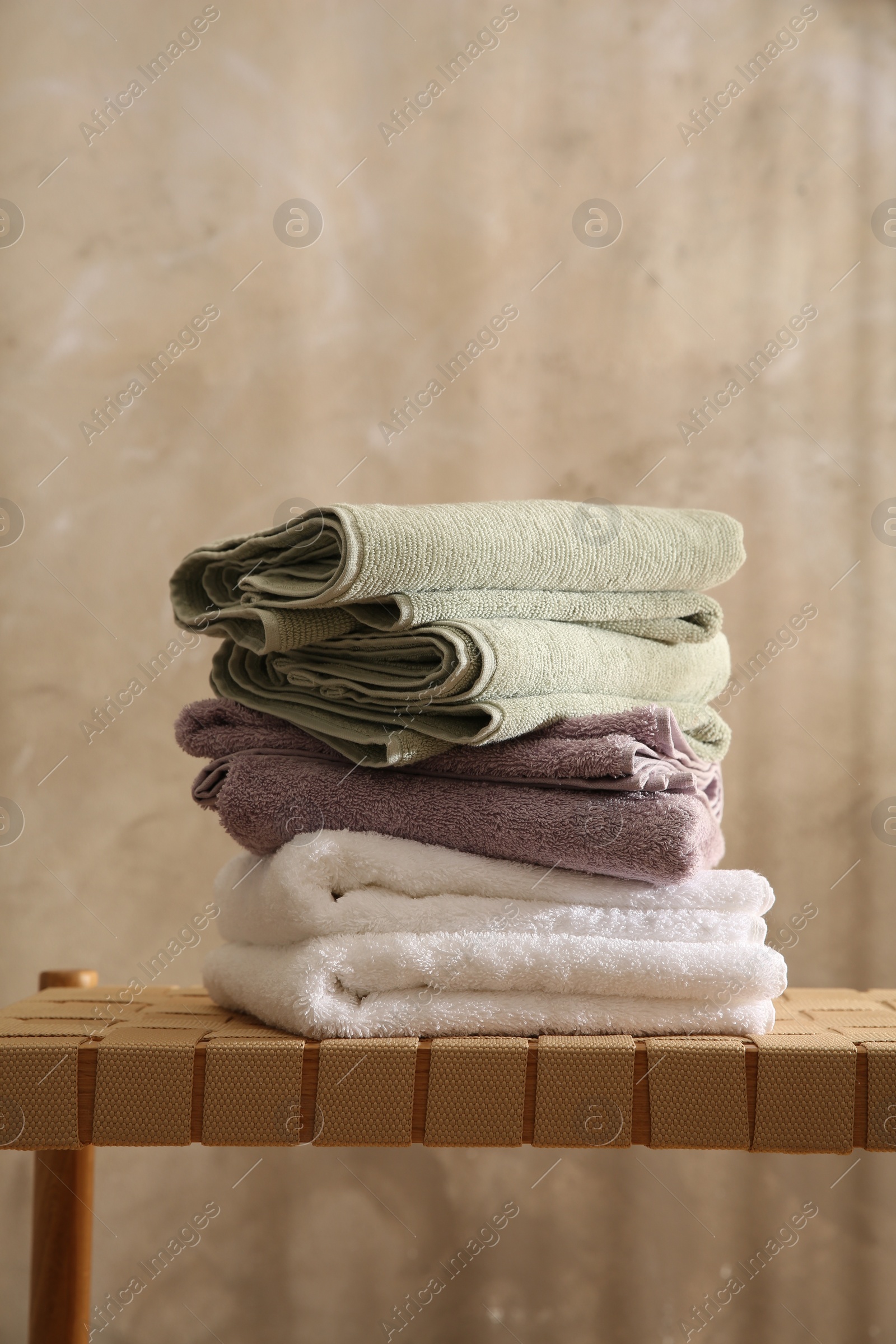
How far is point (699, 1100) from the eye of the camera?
54cm

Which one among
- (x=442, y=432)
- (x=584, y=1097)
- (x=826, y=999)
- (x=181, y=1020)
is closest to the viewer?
(x=584, y=1097)

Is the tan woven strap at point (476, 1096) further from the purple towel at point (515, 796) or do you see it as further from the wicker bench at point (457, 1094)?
the purple towel at point (515, 796)

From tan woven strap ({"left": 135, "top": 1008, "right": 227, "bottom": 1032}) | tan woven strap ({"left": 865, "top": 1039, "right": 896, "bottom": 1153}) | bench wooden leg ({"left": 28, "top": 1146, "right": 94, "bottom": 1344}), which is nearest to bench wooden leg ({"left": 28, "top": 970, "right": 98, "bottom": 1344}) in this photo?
bench wooden leg ({"left": 28, "top": 1146, "right": 94, "bottom": 1344})

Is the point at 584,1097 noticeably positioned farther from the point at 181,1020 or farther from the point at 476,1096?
the point at 181,1020

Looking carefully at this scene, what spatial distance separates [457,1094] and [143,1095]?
6.3 inches

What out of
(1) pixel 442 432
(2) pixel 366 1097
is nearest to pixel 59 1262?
(2) pixel 366 1097

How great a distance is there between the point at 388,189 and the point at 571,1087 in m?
0.96

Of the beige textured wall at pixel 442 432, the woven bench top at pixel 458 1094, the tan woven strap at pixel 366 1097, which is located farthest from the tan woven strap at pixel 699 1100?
the beige textured wall at pixel 442 432

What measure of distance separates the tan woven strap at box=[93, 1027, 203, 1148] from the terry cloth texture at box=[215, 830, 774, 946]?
94 millimetres

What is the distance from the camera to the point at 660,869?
565 mm

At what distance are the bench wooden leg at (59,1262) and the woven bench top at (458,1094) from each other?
0.31 meters

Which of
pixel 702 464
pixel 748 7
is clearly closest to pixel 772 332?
pixel 702 464

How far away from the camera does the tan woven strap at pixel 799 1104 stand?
21.3 inches

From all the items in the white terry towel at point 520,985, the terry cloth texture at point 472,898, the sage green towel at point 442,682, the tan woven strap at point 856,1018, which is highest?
the sage green towel at point 442,682
